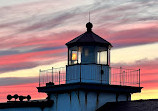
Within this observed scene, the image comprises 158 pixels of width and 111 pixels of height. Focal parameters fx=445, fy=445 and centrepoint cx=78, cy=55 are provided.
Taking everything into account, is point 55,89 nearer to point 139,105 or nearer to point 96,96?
point 96,96

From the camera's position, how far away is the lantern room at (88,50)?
32031 mm

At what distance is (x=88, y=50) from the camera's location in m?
32.4

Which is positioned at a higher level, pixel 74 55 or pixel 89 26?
pixel 89 26

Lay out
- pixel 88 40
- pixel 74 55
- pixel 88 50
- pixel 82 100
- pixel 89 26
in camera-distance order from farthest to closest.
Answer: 1. pixel 89 26
2. pixel 74 55
3. pixel 88 50
4. pixel 88 40
5. pixel 82 100

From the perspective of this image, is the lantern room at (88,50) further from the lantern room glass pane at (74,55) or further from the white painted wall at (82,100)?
the white painted wall at (82,100)

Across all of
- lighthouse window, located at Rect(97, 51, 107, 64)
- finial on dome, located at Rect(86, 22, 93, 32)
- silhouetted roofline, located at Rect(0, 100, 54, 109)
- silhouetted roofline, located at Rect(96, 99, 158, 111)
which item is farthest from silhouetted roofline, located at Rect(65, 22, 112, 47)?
silhouetted roofline, located at Rect(0, 100, 54, 109)

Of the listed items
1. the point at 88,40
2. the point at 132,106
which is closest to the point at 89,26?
the point at 88,40

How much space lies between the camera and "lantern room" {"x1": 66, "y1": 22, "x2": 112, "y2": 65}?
32.0m

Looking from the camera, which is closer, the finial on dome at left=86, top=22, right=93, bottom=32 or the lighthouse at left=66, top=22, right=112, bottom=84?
the lighthouse at left=66, top=22, right=112, bottom=84

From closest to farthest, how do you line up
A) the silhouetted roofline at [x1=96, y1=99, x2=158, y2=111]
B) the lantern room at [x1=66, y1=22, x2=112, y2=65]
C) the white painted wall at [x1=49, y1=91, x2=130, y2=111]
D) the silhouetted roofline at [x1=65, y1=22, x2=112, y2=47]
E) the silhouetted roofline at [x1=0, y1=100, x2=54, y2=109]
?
1. the silhouetted roofline at [x1=96, y1=99, x2=158, y2=111]
2. the white painted wall at [x1=49, y1=91, x2=130, y2=111]
3. the silhouetted roofline at [x1=65, y1=22, x2=112, y2=47]
4. the lantern room at [x1=66, y1=22, x2=112, y2=65]
5. the silhouetted roofline at [x1=0, y1=100, x2=54, y2=109]

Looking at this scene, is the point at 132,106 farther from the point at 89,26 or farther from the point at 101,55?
the point at 89,26

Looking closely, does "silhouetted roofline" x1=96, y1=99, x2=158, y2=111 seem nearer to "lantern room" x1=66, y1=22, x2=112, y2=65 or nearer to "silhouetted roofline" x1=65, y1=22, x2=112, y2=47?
"lantern room" x1=66, y1=22, x2=112, y2=65

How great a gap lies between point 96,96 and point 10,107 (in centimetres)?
812

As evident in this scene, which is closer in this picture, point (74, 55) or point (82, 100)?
point (82, 100)
